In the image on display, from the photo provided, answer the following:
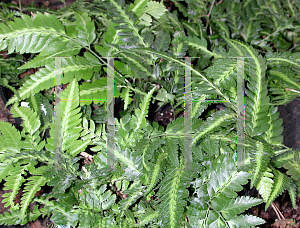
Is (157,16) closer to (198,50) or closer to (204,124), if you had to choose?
(198,50)

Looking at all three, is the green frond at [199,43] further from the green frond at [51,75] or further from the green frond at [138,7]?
the green frond at [51,75]

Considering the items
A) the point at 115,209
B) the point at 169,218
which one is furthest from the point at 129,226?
the point at 169,218

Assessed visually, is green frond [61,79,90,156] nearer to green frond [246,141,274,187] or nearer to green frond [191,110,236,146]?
green frond [191,110,236,146]

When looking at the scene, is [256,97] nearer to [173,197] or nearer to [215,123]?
[215,123]

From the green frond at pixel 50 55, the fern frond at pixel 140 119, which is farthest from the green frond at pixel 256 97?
the green frond at pixel 50 55

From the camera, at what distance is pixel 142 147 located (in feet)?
3.11

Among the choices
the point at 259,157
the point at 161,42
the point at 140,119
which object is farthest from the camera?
the point at 161,42

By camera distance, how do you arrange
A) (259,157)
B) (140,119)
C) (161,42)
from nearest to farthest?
(259,157)
(140,119)
(161,42)

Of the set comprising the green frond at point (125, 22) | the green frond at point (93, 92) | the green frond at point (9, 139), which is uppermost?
the green frond at point (125, 22)

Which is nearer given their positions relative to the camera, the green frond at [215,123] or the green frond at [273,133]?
the green frond at [215,123]

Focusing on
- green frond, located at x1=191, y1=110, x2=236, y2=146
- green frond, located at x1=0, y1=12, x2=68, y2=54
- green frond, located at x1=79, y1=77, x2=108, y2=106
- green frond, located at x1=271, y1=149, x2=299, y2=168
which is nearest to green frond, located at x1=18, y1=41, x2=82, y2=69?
green frond, located at x1=0, y1=12, x2=68, y2=54

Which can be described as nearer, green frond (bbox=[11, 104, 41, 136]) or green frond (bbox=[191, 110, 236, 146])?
green frond (bbox=[191, 110, 236, 146])

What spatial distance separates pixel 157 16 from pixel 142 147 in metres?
0.69

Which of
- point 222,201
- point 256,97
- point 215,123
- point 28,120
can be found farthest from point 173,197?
point 28,120
